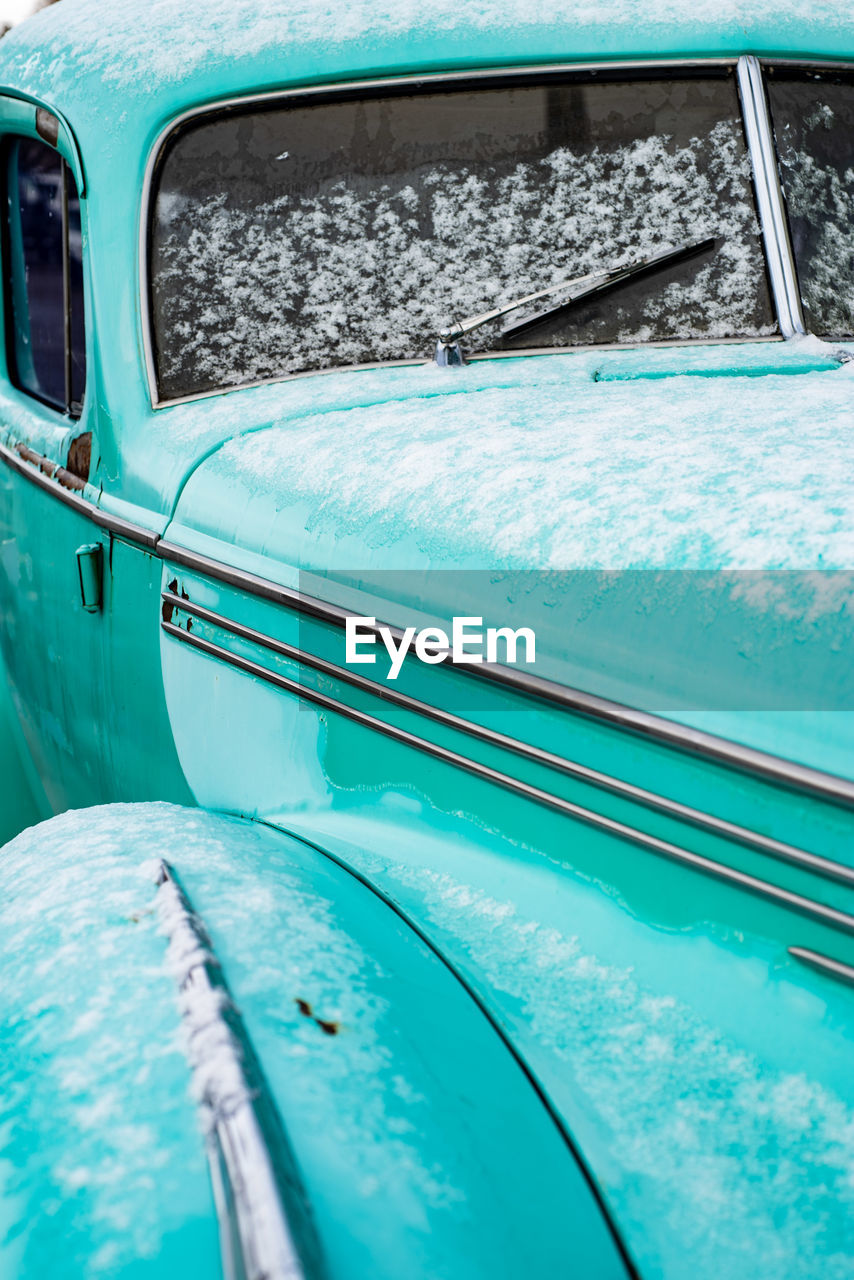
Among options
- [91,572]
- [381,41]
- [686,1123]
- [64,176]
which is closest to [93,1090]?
[686,1123]

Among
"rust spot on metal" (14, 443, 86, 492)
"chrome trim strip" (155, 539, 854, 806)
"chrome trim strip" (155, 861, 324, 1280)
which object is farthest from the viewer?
"rust spot on metal" (14, 443, 86, 492)

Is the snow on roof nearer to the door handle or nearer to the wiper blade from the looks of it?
the wiper blade

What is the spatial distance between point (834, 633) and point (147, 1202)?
701mm

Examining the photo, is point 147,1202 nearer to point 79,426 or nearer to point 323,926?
point 323,926

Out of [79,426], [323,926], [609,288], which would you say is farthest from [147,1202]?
[79,426]

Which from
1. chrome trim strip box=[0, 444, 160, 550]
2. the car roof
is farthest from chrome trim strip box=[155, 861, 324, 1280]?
the car roof

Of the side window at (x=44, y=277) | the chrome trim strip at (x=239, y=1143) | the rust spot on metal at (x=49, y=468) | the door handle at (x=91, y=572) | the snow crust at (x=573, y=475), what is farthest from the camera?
the side window at (x=44, y=277)

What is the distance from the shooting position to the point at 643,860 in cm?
112

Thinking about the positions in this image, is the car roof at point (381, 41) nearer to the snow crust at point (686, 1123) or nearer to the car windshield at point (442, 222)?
the car windshield at point (442, 222)

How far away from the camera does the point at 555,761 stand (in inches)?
46.8

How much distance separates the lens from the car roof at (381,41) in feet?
6.29

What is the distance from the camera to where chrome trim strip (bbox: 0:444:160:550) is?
186cm

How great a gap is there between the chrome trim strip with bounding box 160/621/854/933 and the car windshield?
57 cm

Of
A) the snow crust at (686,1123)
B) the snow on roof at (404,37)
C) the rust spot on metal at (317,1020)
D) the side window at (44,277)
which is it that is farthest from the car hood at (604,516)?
the side window at (44,277)
